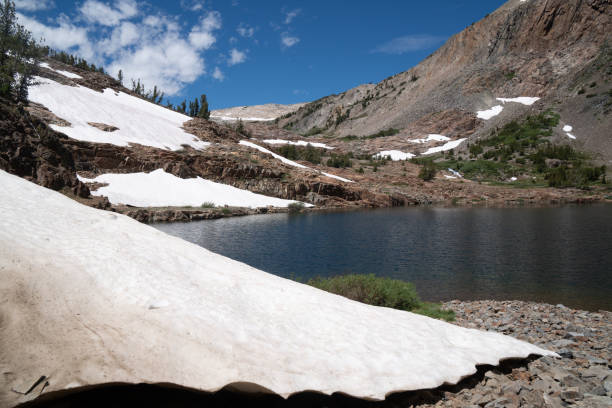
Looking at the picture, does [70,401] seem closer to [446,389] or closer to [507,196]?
[446,389]

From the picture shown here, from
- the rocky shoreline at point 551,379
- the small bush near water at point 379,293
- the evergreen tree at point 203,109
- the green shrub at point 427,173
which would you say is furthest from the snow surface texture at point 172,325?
the evergreen tree at point 203,109

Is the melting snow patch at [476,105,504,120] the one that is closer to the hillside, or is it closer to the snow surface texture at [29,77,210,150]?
the hillside

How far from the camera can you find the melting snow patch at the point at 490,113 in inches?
3514

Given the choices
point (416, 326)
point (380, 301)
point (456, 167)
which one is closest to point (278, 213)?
point (380, 301)

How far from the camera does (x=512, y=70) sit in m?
92.8

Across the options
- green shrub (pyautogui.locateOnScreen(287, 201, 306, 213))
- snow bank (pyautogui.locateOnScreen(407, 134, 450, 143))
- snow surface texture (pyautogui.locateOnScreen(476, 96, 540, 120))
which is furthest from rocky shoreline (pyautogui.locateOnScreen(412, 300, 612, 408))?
snow surface texture (pyautogui.locateOnScreen(476, 96, 540, 120))

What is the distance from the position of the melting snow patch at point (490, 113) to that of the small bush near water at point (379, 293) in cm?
9411

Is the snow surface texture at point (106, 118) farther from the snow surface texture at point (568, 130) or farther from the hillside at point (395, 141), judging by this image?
the snow surface texture at point (568, 130)

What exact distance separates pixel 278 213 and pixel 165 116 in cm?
3127

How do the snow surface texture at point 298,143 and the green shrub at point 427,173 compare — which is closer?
the green shrub at point 427,173

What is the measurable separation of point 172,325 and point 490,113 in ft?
340

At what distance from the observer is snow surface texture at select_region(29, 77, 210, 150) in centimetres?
4066

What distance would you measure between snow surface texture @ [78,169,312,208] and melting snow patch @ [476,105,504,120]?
69927 mm

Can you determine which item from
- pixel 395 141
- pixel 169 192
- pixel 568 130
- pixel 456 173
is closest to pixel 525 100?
pixel 568 130
